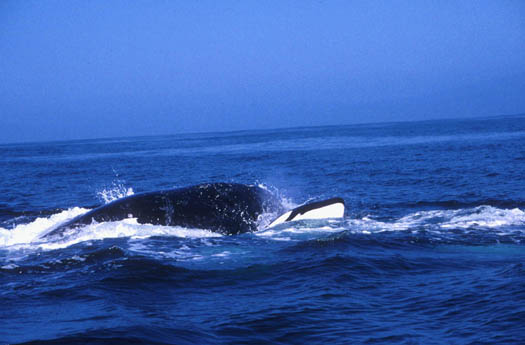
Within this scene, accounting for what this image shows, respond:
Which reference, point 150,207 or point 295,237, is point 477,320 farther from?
point 150,207

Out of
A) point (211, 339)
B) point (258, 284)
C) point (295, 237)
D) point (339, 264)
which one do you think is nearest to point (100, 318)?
point (211, 339)

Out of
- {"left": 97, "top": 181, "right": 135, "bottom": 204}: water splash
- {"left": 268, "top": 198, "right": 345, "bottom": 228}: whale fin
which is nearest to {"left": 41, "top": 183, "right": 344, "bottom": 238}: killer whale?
{"left": 268, "top": 198, "right": 345, "bottom": 228}: whale fin

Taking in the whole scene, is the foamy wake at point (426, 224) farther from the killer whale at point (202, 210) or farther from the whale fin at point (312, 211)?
the killer whale at point (202, 210)

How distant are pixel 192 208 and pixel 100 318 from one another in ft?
20.1

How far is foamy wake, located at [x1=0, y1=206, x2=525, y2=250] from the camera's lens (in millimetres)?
12203

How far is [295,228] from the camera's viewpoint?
500 inches

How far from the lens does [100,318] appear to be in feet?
22.7

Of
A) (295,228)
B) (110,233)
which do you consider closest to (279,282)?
(295,228)

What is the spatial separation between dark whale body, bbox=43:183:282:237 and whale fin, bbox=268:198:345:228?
1.87 ft

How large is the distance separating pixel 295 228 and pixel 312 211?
0.67 m

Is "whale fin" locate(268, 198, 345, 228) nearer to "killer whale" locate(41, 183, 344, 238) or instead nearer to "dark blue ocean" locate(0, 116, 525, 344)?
"killer whale" locate(41, 183, 344, 238)

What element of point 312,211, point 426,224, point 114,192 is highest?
point 312,211

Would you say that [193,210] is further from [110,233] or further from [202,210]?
[110,233]

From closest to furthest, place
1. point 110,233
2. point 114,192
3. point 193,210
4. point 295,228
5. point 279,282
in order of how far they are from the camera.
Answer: point 279,282 → point 110,233 → point 295,228 → point 193,210 → point 114,192
